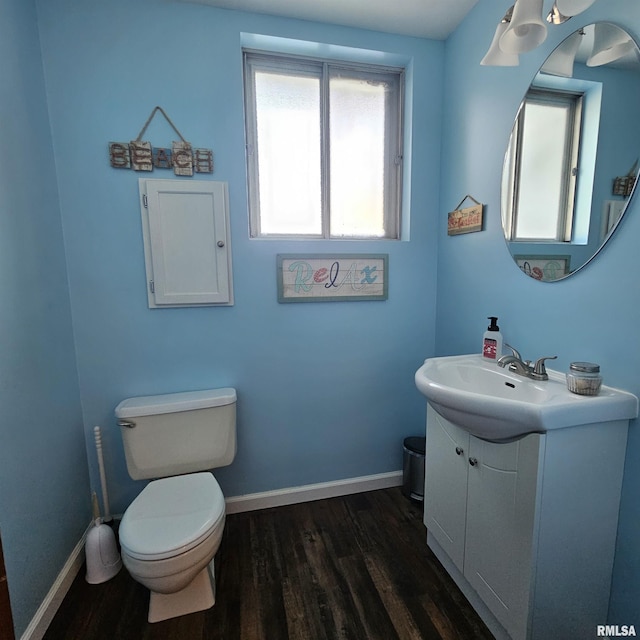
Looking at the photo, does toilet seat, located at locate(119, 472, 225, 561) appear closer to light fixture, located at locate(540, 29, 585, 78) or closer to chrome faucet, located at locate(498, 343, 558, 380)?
chrome faucet, located at locate(498, 343, 558, 380)

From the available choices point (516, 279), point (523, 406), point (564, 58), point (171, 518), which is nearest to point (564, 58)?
point (564, 58)

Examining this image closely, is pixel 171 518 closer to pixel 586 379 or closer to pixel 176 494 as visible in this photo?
pixel 176 494

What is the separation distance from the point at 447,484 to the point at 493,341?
25.7 inches

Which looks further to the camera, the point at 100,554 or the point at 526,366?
the point at 100,554

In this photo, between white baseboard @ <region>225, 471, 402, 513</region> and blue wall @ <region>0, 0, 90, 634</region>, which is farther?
white baseboard @ <region>225, 471, 402, 513</region>

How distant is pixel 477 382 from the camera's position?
144 centimetres

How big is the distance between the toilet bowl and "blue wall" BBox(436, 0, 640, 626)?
4.55 feet

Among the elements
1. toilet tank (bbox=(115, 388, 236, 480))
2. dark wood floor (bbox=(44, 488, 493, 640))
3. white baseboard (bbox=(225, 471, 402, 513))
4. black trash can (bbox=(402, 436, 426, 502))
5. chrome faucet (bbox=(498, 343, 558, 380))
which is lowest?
dark wood floor (bbox=(44, 488, 493, 640))

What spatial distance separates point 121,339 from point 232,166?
Answer: 3.32ft

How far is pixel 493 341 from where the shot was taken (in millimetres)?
1521

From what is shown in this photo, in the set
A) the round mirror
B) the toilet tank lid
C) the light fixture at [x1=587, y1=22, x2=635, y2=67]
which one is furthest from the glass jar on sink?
the toilet tank lid

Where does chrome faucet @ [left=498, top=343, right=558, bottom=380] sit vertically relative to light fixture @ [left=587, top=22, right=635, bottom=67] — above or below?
below

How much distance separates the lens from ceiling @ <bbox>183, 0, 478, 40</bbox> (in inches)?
61.2

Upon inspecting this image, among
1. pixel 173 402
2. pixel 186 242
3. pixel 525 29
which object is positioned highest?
pixel 525 29
